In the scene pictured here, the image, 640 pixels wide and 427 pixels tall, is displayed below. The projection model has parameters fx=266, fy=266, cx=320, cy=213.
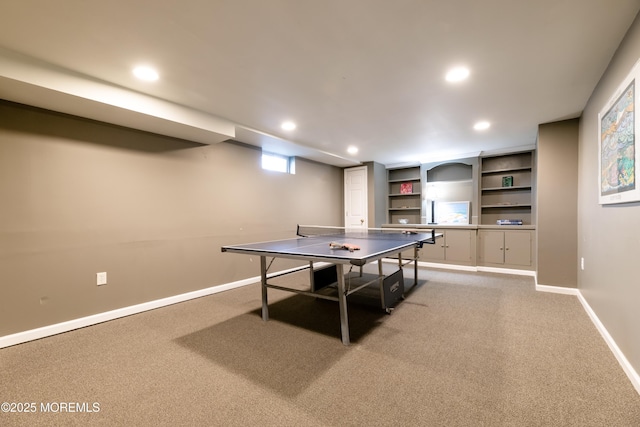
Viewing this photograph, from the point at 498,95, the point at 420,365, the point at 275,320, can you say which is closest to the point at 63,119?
the point at 275,320

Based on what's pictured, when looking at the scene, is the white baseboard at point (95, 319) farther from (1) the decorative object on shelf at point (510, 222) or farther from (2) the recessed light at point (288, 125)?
(1) the decorative object on shelf at point (510, 222)

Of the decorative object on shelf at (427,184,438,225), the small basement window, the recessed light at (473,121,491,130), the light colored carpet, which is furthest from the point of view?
the decorative object on shelf at (427,184,438,225)

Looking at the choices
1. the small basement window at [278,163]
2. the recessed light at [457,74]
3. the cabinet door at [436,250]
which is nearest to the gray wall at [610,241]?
the recessed light at [457,74]

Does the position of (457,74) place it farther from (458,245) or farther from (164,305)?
(164,305)

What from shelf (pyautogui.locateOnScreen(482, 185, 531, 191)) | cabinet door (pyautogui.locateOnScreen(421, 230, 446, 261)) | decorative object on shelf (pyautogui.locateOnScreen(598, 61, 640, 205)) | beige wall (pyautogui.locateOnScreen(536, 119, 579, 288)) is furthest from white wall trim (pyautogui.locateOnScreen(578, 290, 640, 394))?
shelf (pyautogui.locateOnScreen(482, 185, 531, 191))

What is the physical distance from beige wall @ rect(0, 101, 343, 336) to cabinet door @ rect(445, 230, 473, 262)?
12.4 ft

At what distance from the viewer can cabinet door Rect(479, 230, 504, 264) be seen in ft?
16.2

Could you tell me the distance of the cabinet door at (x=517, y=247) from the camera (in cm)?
470

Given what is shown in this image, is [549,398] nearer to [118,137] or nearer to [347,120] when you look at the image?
A: [347,120]

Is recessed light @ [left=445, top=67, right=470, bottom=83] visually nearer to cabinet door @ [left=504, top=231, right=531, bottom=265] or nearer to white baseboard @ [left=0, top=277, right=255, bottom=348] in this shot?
cabinet door @ [left=504, top=231, right=531, bottom=265]

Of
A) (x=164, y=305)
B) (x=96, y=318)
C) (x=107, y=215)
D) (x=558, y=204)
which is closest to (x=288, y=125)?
(x=107, y=215)

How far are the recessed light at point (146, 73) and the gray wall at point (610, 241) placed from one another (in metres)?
3.47

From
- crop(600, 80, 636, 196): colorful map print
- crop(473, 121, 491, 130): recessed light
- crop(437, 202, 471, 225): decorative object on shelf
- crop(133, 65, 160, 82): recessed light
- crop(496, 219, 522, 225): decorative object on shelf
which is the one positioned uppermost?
crop(473, 121, 491, 130): recessed light

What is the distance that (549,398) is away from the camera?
1569 millimetres
